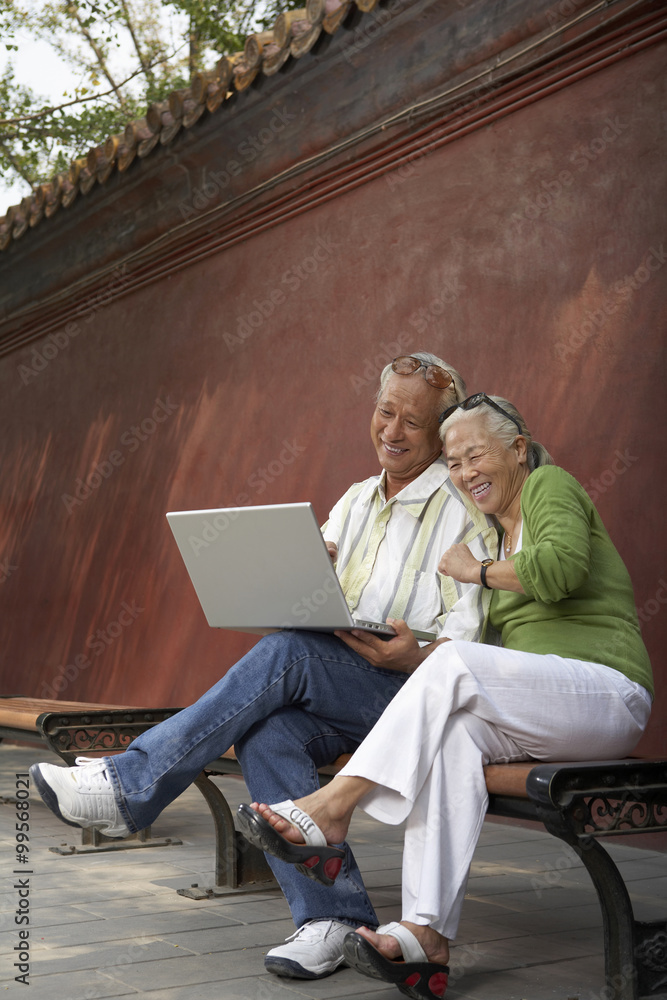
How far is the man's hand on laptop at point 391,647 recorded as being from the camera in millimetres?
2521

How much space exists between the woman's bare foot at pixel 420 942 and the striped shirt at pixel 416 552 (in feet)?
2.41

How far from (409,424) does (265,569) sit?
75 cm

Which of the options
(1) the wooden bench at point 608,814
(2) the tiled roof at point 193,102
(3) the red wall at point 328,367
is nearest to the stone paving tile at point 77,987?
(1) the wooden bench at point 608,814

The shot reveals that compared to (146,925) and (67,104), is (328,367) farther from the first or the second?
(67,104)

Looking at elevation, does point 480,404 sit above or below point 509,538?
above

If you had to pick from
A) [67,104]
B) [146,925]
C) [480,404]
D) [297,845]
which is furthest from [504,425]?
[67,104]

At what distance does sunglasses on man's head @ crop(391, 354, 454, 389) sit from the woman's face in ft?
1.12

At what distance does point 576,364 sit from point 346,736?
1.90 m

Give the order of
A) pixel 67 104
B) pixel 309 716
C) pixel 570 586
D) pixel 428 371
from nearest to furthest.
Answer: pixel 570 586 → pixel 309 716 → pixel 428 371 → pixel 67 104

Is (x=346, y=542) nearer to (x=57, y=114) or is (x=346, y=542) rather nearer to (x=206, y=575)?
(x=206, y=575)

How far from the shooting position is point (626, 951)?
2.06m

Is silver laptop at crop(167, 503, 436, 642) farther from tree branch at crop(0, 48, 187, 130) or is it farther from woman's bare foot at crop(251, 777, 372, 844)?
tree branch at crop(0, 48, 187, 130)

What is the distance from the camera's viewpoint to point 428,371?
3059 mm

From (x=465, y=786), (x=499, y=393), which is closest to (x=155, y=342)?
(x=499, y=393)
